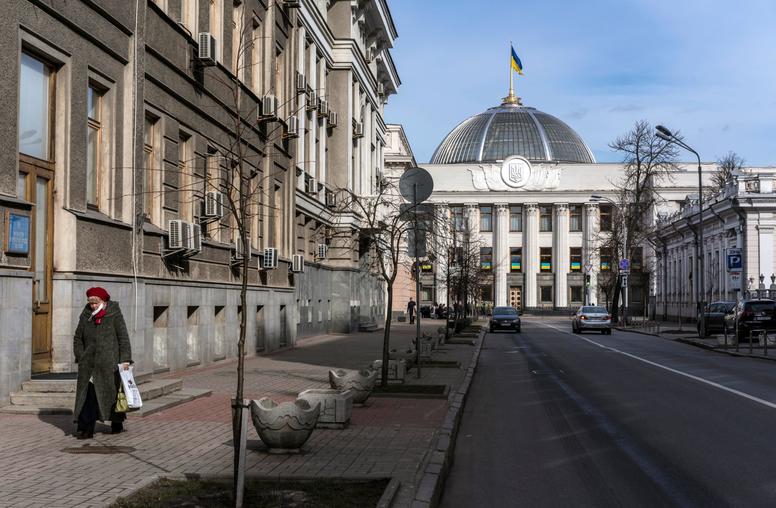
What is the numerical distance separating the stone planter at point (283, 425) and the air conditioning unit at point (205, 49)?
11943 mm

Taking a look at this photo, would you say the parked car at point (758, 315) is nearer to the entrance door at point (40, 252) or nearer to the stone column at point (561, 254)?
the entrance door at point (40, 252)

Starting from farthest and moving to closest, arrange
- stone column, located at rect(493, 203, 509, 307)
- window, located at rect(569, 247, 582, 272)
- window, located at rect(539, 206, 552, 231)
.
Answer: window, located at rect(539, 206, 552, 231)
stone column, located at rect(493, 203, 509, 307)
window, located at rect(569, 247, 582, 272)

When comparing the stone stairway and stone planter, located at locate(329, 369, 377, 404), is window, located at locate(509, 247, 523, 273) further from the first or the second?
the stone stairway

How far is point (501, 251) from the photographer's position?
117562mm

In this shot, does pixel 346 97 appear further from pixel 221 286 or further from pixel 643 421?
pixel 643 421

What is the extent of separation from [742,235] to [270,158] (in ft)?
138

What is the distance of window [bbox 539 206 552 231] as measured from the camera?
384 ft

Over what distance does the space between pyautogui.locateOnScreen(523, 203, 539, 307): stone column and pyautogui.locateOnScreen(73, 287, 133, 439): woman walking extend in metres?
107

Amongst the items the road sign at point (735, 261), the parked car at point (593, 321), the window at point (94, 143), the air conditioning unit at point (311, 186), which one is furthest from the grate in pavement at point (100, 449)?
the parked car at point (593, 321)

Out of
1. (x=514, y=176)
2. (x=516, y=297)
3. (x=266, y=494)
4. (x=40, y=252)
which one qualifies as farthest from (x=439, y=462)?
(x=516, y=297)

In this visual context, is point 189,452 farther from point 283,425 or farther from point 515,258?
point 515,258

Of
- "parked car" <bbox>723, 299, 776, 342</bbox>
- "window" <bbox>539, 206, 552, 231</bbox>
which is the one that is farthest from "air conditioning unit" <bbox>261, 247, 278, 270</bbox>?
"window" <bbox>539, 206, 552, 231</bbox>

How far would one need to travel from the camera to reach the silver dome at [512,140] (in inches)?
4961

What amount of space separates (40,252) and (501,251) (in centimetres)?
10576
